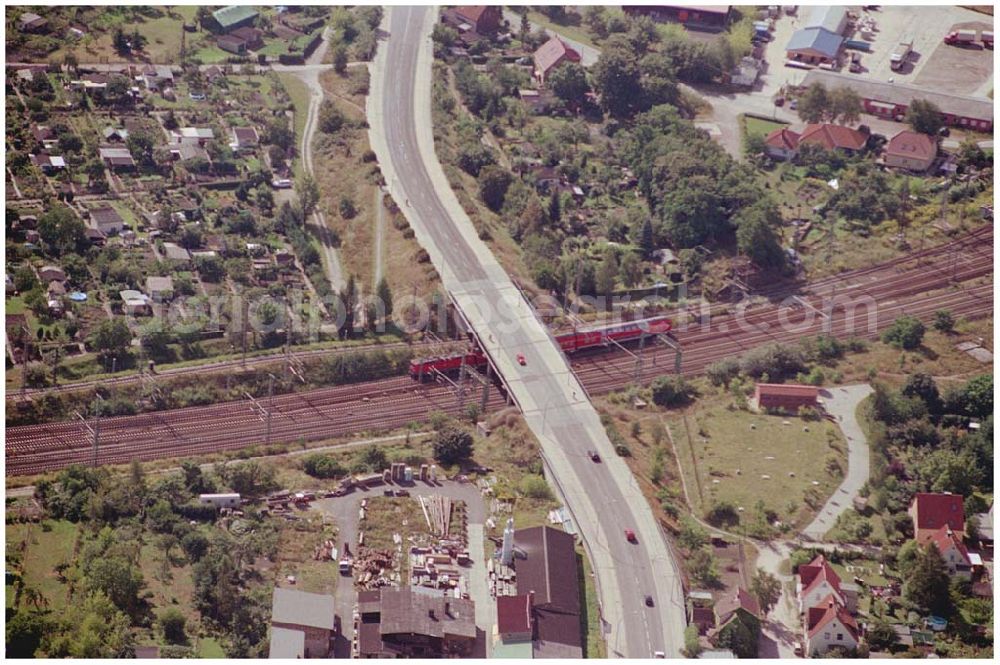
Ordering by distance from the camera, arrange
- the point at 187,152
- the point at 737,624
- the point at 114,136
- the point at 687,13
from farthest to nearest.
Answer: the point at 687,13 < the point at 114,136 < the point at 187,152 < the point at 737,624

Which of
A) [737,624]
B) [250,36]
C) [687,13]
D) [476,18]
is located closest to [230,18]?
[250,36]

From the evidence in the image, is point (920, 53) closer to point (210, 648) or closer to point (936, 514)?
point (936, 514)

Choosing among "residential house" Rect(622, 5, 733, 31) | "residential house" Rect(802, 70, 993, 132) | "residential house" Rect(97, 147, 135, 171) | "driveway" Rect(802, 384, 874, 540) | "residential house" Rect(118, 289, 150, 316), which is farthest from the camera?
"residential house" Rect(622, 5, 733, 31)

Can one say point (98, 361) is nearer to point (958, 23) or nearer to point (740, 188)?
point (740, 188)

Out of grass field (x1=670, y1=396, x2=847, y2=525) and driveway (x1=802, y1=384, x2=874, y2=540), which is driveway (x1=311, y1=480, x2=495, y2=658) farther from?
driveway (x1=802, y1=384, x2=874, y2=540)

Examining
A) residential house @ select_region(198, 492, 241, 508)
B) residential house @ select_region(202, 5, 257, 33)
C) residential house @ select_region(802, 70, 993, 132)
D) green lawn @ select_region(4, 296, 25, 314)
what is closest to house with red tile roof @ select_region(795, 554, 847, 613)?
residential house @ select_region(198, 492, 241, 508)

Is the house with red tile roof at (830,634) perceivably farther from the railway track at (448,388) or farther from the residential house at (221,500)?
the residential house at (221,500)

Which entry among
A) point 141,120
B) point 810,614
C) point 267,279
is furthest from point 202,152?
point 810,614
